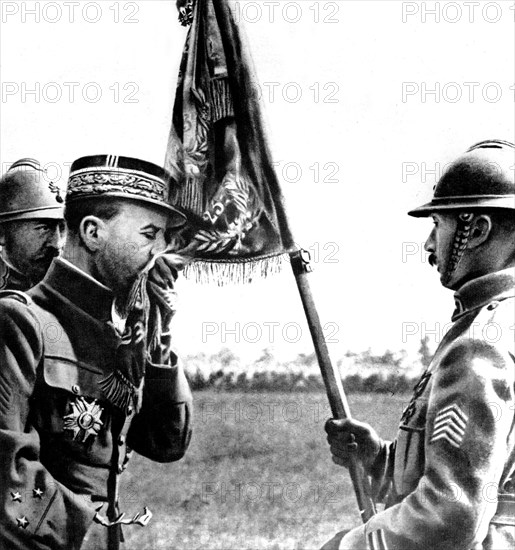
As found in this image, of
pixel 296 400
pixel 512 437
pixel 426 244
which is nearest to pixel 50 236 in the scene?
pixel 296 400

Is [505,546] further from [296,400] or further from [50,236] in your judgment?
A: [50,236]

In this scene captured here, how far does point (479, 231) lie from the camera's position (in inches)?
240

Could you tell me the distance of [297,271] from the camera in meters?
6.32

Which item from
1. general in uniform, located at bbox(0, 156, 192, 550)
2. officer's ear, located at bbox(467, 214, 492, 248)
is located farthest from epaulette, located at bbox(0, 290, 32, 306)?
officer's ear, located at bbox(467, 214, 492, 248)

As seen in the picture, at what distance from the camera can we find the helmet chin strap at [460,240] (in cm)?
610

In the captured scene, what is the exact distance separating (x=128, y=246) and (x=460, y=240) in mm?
1766

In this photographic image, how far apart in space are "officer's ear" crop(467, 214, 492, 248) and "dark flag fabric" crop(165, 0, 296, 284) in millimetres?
954

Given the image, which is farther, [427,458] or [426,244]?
[426,244]

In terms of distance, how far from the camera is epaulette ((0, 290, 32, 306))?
20.7ft

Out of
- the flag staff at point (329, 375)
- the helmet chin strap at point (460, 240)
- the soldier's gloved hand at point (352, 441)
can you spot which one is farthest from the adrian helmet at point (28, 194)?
the helmet chin strap at point (460, 240)

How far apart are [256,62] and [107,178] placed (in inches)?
40.9

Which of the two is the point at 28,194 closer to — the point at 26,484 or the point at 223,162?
the point at 223,162

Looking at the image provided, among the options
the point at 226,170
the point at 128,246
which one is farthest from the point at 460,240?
the point at 128,246

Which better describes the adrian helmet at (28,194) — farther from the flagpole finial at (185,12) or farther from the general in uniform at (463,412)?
the general in uniform at (463,412)
